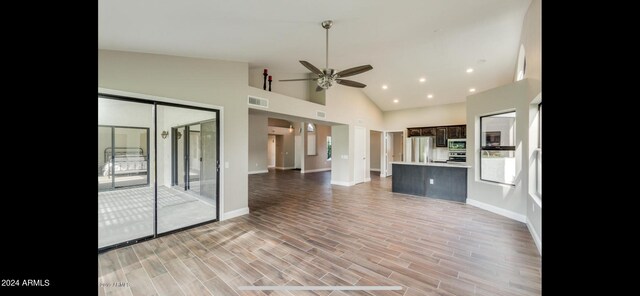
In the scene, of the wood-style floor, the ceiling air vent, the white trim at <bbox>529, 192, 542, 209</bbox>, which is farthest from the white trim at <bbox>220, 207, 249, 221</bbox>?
the white trim at <bbox>529, 192, 542, 209</bbox>

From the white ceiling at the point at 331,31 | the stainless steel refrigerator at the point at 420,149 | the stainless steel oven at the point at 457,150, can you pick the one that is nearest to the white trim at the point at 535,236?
the white ceiling at the point at 331,31

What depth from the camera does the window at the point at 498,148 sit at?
14.1ft

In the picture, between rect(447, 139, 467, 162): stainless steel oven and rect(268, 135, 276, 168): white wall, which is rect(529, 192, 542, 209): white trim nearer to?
rect(447, 139, 467, 162): stainless steel oven

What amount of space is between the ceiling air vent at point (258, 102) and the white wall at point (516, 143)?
437 cm

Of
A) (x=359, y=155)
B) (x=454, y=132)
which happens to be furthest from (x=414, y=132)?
(x=359, y=155)

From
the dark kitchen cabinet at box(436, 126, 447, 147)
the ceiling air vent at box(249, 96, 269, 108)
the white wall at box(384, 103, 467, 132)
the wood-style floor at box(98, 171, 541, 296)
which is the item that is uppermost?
the white wall at box(384, 103, 467, 132)

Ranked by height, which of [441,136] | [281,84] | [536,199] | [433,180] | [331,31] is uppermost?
[331,31]

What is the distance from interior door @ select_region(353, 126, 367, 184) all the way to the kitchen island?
1700mm

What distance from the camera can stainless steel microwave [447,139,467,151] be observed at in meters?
7.66

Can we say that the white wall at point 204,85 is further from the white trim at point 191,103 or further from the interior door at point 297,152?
the interior door at point 297,152

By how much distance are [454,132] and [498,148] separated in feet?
11.8

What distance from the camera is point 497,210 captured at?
443cm

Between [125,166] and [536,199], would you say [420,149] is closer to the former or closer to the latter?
[536,199]

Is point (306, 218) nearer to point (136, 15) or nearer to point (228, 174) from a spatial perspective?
point (228, 174)
